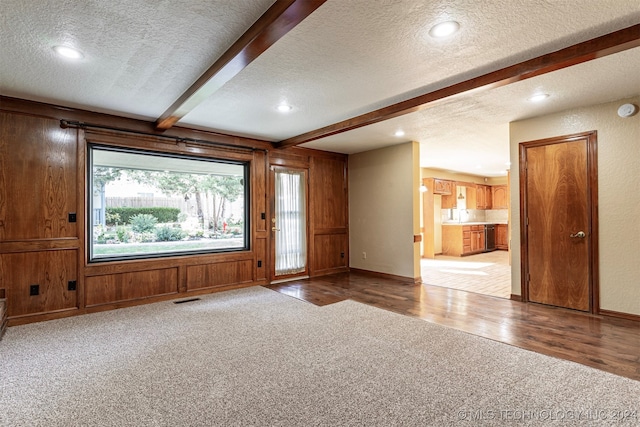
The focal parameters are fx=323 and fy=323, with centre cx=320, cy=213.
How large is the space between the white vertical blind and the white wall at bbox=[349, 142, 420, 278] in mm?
1163

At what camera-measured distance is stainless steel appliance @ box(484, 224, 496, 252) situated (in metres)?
9.79

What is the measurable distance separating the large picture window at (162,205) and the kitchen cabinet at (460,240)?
6.10 meters

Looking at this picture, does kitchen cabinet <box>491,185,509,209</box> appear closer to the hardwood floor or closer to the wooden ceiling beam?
the hardwood floor

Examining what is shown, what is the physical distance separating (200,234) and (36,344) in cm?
237

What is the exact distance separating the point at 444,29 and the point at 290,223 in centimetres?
417

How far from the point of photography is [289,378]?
7.53ft

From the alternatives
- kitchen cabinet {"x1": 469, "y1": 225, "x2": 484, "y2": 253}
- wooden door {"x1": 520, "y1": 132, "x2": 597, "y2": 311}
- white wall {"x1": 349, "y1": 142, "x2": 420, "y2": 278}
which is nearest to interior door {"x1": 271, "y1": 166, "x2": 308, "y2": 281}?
white wall {"x1": 349, "y1": 142, "x2": 420, "y2": 278}

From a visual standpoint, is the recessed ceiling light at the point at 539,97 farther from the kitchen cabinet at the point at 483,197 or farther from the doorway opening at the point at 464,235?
the kitchen cabinet at the point at 483,197

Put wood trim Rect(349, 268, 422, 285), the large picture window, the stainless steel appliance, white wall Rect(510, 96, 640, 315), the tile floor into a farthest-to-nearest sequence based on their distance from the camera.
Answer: the stainless steel appliance
wood trim Rect(349, 268, 422, 285)
the tile floor
the large picture window
white wall Rect(510, 96, 640, 315)

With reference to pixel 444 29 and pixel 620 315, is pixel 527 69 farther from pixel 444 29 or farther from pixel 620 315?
pixel 620 315

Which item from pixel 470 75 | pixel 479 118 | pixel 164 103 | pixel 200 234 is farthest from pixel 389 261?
pixel 164 103

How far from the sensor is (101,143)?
4066 mm

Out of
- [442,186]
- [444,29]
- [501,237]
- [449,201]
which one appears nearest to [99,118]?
[444,29]

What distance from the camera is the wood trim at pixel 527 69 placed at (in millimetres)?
2221
